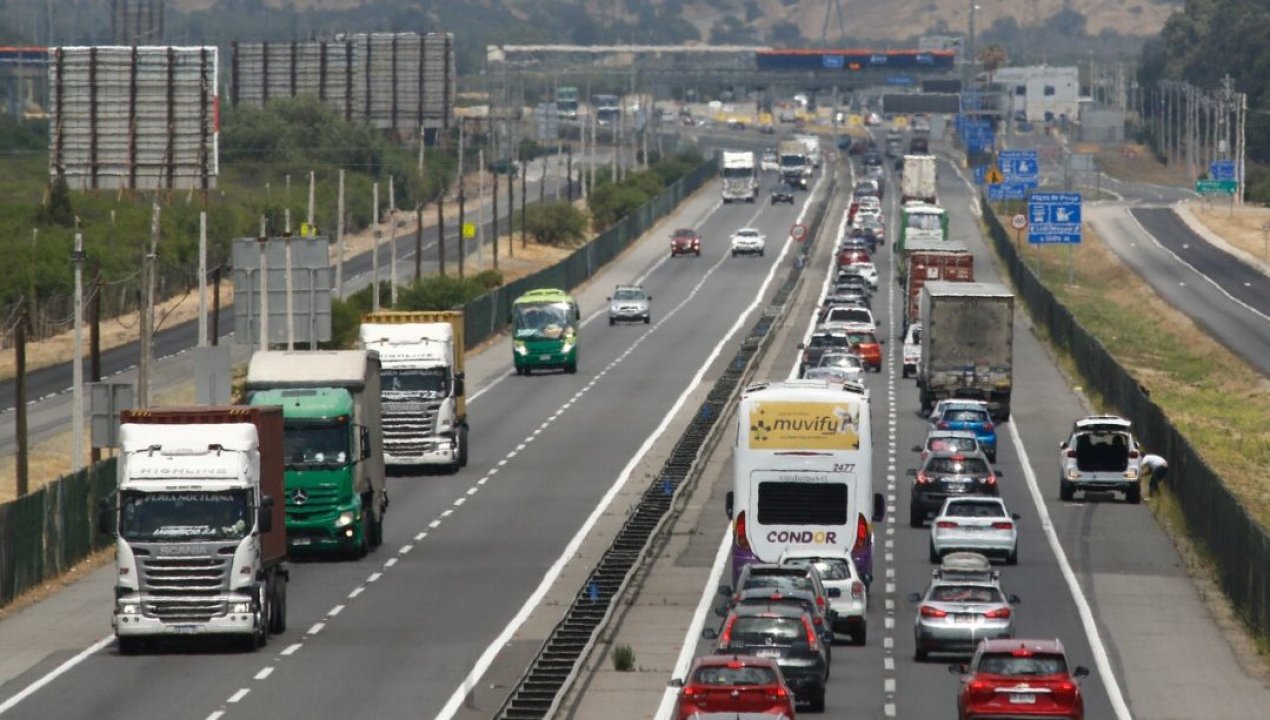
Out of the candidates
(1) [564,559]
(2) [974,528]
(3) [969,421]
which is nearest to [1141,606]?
(2) [974,528]

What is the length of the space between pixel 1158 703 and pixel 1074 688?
5.07 m

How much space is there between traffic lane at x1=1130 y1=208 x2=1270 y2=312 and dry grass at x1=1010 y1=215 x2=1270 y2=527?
419cm

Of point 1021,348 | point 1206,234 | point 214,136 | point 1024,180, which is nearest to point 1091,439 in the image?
point 1021,348

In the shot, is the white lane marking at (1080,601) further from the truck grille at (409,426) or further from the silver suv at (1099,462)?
the truck grille at (409,426)

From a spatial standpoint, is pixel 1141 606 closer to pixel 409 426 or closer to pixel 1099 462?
pixel 1099 462

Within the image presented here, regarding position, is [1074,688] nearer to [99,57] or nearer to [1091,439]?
[1091,439]

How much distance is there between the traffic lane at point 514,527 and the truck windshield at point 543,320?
2485mm

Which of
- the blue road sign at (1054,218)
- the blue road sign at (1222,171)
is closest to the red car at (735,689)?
the blue road sign at (1054,218)

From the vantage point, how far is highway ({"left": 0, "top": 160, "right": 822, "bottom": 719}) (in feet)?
115

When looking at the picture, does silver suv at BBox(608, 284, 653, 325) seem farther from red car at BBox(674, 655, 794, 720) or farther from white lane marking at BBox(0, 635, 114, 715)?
red car at BBox(674, 655, 794, 720)

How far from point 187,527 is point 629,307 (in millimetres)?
68282

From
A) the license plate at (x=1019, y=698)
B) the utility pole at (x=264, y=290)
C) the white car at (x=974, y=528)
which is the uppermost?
the utility pole at (x=264, y=290)

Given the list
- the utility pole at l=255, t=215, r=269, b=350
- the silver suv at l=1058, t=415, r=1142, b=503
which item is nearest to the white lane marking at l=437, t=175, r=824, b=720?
the utility pole at l=255, t=215, r=269, b=350

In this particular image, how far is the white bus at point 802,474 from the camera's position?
42.9m
